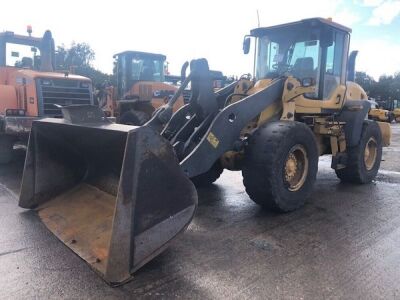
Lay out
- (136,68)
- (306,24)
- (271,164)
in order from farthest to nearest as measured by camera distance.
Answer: (136,68)
(306,24)
(271,164)

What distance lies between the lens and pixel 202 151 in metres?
4.32

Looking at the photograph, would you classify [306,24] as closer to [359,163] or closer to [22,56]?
[359,163]

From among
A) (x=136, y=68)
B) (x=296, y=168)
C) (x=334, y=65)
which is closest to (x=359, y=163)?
(x=334, y=65)

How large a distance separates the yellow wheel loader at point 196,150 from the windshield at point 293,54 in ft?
0.05

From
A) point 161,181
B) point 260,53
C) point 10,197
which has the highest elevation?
point 260,53

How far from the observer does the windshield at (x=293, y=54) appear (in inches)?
233

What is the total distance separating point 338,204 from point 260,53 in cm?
276

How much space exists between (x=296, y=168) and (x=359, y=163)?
6.91 ft

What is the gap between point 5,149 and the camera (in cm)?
781

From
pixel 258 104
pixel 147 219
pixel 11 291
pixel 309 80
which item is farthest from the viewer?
pixel 309 80

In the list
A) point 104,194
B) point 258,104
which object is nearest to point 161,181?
point 104,194

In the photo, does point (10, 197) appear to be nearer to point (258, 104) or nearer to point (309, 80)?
point (258, 104)

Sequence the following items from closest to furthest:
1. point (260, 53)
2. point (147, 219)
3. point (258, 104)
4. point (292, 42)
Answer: point (147, 219)
point (258, 104)
point (292, 42)
point (260, 53)

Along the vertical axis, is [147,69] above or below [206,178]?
above
